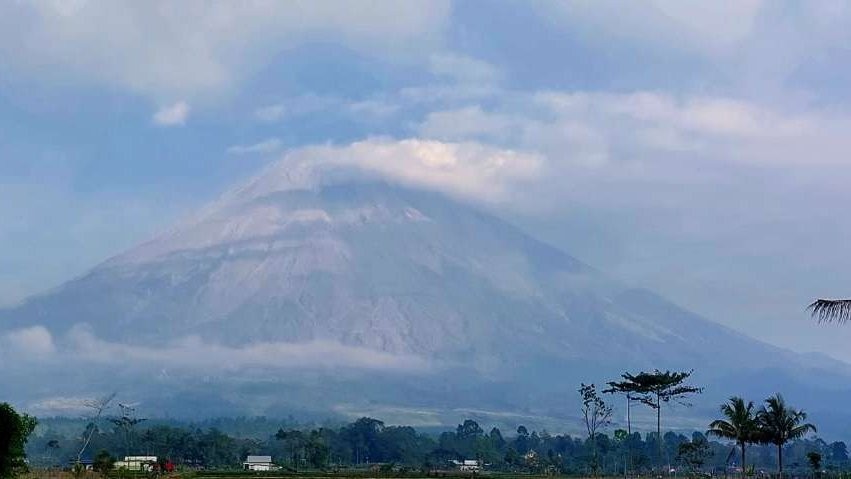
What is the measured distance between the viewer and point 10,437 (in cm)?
3825

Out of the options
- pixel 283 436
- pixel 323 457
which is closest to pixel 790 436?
pixel 323 457

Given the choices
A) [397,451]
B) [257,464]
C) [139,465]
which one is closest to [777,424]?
[139,465]

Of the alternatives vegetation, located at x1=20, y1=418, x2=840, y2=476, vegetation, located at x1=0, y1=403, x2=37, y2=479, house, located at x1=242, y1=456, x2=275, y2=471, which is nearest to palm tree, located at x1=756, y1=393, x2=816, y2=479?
vegetation, located at x1=20, y1=418, x2=840, y2=476

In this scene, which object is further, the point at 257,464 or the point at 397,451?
the point at 397,451

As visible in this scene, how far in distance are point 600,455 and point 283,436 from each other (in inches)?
1610

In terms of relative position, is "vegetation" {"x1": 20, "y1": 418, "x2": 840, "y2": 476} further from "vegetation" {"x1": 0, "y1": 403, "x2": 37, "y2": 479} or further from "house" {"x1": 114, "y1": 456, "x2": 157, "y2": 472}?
"vegetation" {"x1": 0, "y1": 403, "x2": 37, "y2": 479}

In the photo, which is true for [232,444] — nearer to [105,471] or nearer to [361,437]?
[361,437]

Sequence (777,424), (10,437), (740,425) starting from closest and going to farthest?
(10,437) < (777,424) < (740,425)

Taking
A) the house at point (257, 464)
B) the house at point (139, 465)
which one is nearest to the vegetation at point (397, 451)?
the house at point (257, 464)

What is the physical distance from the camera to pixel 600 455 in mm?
Result: 155250

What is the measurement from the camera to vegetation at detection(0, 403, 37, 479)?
37.9 m

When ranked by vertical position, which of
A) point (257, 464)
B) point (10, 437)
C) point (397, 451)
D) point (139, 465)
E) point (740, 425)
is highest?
point (740, 425)

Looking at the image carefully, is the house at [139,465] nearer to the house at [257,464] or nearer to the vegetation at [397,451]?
the vegetation at [397,451]

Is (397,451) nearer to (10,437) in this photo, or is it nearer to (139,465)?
(139,465)
